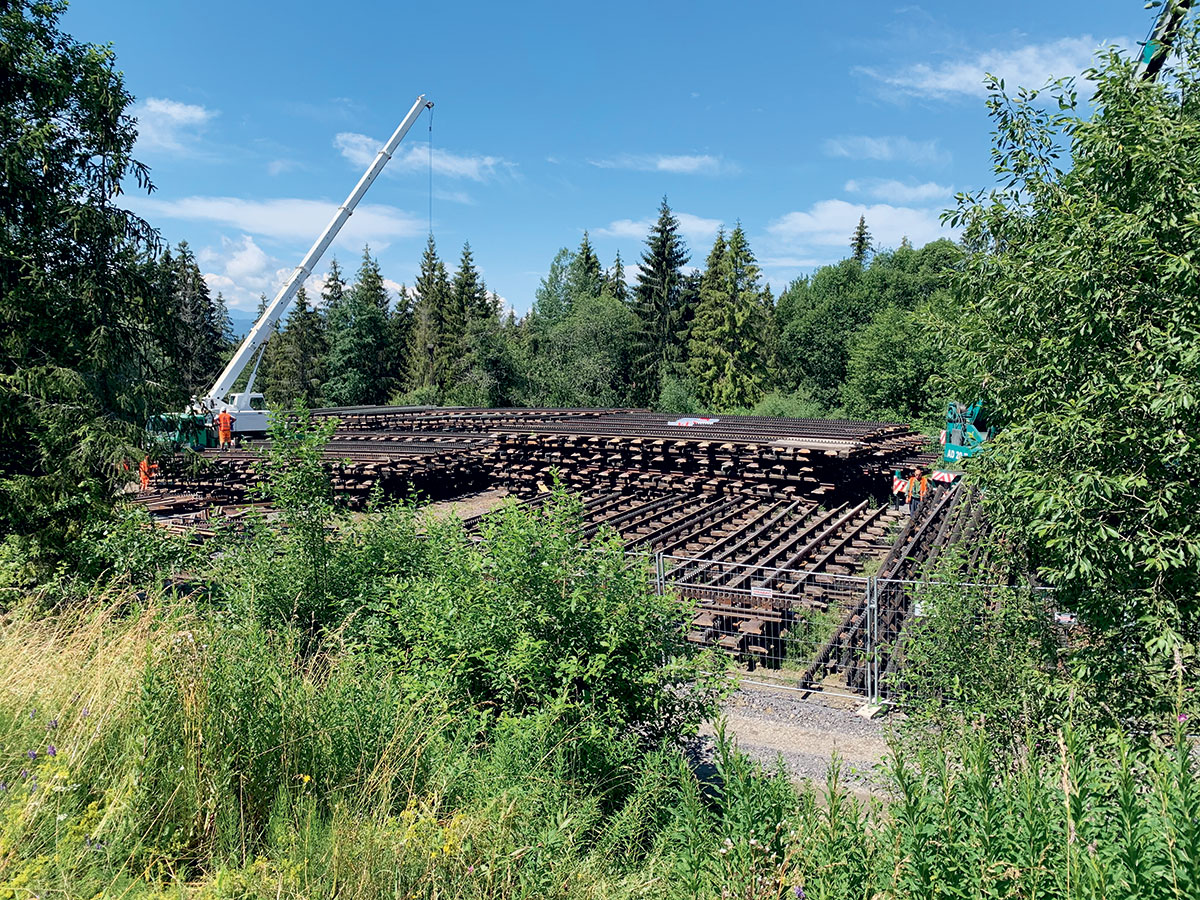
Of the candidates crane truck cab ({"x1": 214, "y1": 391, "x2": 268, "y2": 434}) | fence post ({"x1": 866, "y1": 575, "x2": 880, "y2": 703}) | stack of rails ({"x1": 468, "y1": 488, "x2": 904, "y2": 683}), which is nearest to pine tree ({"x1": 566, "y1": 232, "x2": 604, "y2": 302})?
crane truck cab ({"x1": 214, "y1": 391, "x2": 268, "y2": 434})

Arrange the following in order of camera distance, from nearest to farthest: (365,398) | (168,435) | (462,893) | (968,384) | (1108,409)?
(462,893) < (1108,409) < (968,384) < (168,435) < (365,398)

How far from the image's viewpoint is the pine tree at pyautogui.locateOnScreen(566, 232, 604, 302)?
197 ft

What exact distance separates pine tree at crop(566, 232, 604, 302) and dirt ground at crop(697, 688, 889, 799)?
168 ft

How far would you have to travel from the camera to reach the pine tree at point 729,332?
46719mm

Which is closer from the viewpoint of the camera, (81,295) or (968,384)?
(968,384)

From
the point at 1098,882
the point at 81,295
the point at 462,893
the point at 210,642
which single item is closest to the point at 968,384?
the point at 1098,882

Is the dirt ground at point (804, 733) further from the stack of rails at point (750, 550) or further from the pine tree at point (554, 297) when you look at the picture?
the pine tree at point (554, 297)

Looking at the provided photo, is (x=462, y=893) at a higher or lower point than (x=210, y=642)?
lower

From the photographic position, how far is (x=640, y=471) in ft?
70.7

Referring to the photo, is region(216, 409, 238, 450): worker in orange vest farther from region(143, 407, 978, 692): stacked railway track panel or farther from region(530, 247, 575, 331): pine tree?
region(530, 247, 575, 331): pine tree

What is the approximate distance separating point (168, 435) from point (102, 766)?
783 centimetres

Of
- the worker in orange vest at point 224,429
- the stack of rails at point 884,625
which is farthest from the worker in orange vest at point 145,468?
the worker in orange vest at point 224,429

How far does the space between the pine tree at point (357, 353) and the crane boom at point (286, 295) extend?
2449 cm

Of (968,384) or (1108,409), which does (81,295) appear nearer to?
(968,384)
